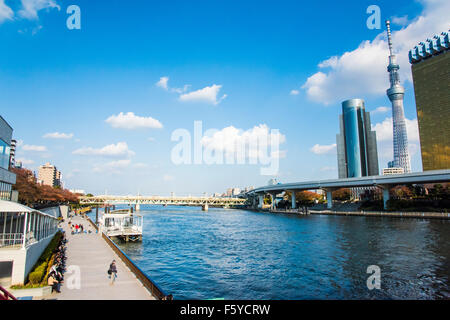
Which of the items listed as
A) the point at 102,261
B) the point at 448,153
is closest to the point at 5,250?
the point at 102,261

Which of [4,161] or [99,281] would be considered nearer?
[99,281]

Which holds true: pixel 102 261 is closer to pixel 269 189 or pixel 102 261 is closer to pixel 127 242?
pixel 127 242

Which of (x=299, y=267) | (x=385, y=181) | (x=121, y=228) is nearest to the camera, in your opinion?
(x=299, y=267)

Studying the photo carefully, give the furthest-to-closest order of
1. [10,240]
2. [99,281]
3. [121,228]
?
1. [121,228]
2. [10,240]
3. [99,281]

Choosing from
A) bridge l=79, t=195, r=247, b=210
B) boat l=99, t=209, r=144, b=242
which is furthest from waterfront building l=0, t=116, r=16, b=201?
bridge l=79, t=195, r=247, b=210

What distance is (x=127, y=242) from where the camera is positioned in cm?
4572

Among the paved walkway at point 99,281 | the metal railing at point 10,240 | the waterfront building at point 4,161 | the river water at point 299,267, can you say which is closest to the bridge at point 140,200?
the waterfront building at point 4,161

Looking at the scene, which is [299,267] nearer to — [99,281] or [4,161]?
[99,281]


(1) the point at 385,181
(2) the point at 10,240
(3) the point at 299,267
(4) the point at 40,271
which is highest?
(1) the point at 385,181

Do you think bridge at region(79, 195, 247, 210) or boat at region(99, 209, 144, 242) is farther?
bridge at region(79, 195, 247, 210)

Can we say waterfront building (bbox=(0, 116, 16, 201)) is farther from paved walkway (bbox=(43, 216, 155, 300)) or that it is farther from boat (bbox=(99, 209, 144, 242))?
paved walkway (bbox=(43, 216, 155, 300))

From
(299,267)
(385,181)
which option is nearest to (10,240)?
(299,267)

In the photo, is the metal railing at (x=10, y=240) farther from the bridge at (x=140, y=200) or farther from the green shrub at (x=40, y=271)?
the bridge at (x=140, y=200)

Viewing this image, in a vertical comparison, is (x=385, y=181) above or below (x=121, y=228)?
above
